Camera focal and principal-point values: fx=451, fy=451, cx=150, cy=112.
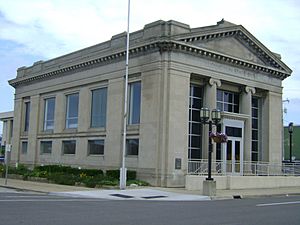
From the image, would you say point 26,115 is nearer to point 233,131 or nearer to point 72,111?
point 72,111

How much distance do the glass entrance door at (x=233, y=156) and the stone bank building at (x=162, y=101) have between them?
0.09 metres

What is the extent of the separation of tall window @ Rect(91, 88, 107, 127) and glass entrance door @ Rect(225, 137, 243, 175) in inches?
396

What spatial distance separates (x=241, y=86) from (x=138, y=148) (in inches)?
422

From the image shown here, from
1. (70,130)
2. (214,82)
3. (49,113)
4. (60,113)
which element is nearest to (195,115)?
(214,82)

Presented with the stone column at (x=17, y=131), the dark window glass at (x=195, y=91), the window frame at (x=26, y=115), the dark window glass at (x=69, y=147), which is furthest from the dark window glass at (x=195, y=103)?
the stone column at (x=17, y=131)

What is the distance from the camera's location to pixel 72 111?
134ft

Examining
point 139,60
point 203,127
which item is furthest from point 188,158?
point 139,60

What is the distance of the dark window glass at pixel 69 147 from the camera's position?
39.4 m

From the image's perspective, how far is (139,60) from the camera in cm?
3253

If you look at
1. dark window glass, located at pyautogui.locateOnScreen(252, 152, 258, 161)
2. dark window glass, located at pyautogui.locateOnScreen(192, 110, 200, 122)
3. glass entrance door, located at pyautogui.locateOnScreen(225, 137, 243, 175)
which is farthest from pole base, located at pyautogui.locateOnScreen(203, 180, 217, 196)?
dark window glass, located at pyautogui.locateOnScreen(252, 152, 258, 161)

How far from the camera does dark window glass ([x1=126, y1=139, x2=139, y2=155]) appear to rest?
3241 cm

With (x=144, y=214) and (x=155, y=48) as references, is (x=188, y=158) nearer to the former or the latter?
(x=155, y=48)

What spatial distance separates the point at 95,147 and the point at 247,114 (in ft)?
41.7

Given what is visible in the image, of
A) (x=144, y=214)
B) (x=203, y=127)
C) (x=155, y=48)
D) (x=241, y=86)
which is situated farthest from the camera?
(x=241, y=86)
